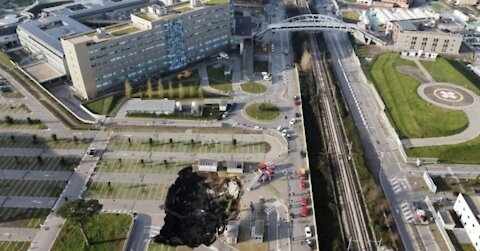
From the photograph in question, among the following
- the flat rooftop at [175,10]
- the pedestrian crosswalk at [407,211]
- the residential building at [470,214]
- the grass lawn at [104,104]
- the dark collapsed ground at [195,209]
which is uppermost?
the flat rooftop at [175,10]

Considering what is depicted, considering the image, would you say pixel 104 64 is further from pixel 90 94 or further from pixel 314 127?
pixel 314 127

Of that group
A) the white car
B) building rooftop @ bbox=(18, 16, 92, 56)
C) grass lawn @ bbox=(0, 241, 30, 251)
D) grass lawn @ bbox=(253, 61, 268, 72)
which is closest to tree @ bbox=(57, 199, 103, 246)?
grass lawn @ bbox=(0, 241, 30, 251)

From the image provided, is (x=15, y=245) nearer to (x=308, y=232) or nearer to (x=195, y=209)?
(x=195, y=209)

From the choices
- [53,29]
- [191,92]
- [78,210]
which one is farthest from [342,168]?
[53,29]

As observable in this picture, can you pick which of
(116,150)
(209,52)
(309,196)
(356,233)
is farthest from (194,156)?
(209,52)

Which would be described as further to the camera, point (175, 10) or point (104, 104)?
point (175, 10)

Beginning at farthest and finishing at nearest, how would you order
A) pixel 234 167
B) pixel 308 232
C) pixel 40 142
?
pixel 40 142 → pixel 234 167 → pixel 308 232

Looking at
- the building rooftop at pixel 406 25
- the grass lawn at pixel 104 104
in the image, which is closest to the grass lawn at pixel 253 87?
the grass lawn at pixel 104 104

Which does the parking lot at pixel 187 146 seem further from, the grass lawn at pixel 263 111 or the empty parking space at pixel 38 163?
the grass lawn at pixel 263 111
